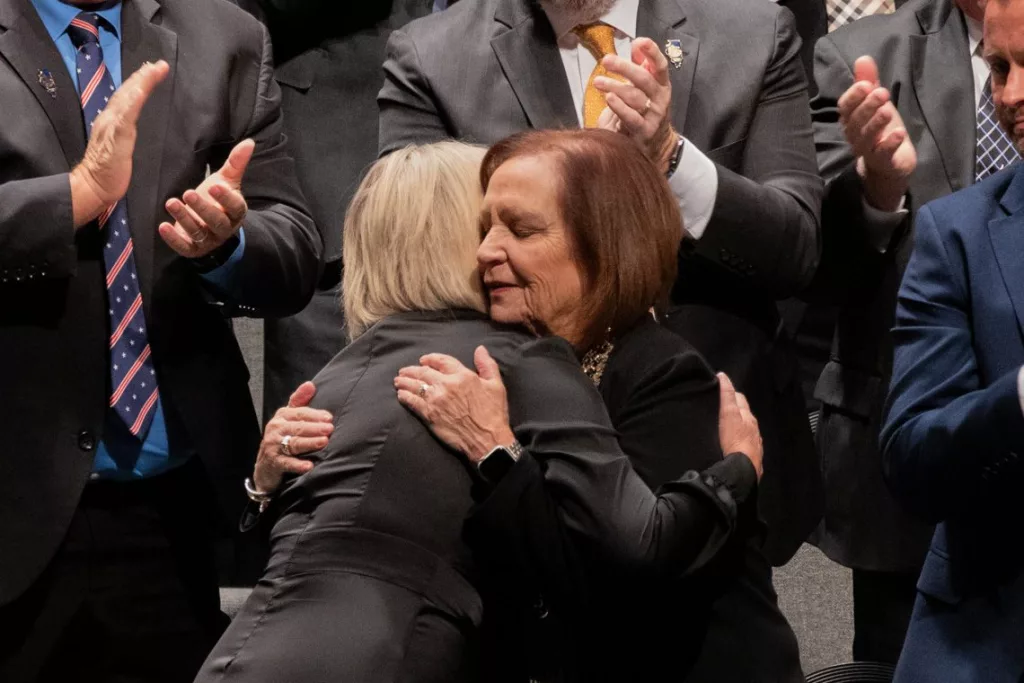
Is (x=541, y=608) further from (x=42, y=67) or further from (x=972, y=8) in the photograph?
(x=972, y=8)

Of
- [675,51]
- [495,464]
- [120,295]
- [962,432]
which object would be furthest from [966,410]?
[120,295]

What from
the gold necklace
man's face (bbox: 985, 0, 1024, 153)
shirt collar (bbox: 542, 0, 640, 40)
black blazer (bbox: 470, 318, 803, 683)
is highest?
man's face (bbox: 985, 0, 1024, 153)

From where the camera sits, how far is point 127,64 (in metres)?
2.77

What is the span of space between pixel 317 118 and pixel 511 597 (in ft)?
5.61

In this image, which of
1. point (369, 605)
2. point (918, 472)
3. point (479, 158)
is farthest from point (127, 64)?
point (918, 472)

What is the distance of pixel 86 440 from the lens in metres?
2.65

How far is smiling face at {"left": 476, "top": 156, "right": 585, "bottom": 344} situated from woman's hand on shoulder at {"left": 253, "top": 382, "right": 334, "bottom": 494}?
10.9 inches

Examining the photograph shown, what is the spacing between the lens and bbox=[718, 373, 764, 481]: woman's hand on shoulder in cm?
227

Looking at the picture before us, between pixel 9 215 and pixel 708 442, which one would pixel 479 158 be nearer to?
pixel 708 442

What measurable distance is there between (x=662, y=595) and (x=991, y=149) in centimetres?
119

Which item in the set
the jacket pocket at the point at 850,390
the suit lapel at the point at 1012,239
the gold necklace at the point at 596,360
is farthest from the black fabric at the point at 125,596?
the suit lapel at the point at 1012,239

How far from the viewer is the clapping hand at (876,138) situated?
2609 millimetres

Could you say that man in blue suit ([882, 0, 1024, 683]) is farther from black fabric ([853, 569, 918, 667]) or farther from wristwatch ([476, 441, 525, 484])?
black fabric ([853, 569, 918, 667])

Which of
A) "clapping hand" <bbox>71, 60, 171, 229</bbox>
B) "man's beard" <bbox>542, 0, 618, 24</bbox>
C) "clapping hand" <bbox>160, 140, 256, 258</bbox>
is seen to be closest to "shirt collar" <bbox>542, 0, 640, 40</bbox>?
"man's beard" <bbox>542, 0, 618, 24</bbox>
